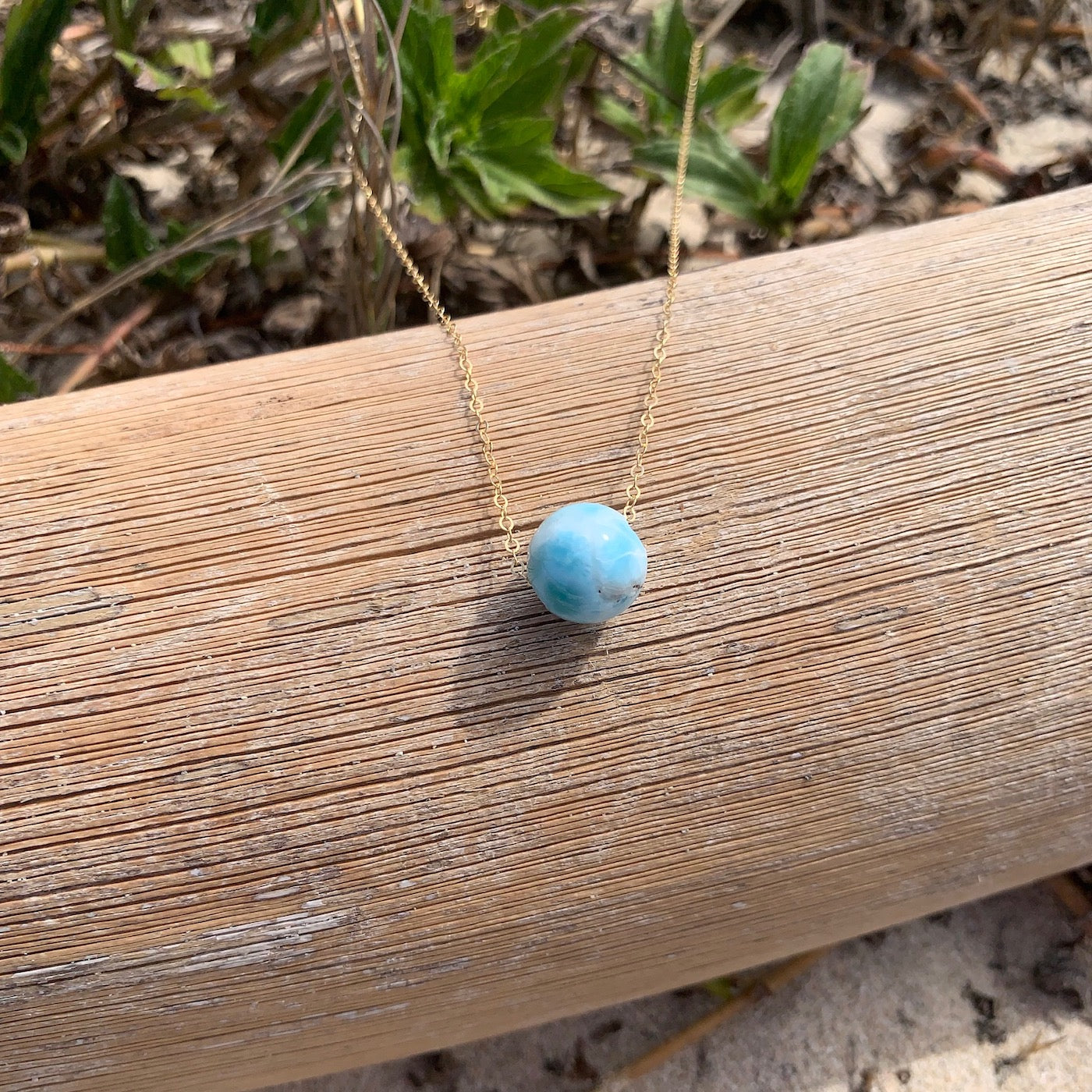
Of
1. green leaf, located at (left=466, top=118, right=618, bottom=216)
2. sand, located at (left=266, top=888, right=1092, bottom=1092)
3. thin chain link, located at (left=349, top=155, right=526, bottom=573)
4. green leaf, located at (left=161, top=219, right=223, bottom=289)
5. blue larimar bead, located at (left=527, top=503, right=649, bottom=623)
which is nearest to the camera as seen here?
blue larimar bead, located at (left=527, top=503, right=649, bottom=623)

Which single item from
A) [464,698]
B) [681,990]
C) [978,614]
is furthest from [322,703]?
[681,990]

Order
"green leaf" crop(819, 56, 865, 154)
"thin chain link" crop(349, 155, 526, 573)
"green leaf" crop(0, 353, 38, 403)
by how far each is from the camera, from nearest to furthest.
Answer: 1. "thin chain link" crop(349, 155, 526, 573)
2. "green leaf" crop(0, 353, 38, 403)
3. "green leaf" crop(819, 56, 865, 154)

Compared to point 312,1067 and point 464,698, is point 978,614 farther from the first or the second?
point 312,1067

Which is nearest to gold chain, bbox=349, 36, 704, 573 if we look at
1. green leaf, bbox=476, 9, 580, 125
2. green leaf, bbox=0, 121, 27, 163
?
green leaf, bbox=476, 9, 580, 125

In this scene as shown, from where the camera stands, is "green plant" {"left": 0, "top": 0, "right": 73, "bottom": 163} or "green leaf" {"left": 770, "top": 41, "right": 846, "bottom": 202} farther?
"green leaf" {"left": 770, "top": 41, "right": 846, "bottom": 202}

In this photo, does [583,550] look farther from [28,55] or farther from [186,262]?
[28,55]

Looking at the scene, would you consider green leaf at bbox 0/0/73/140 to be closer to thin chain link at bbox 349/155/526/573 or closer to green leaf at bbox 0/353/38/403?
green leaf at bbox 0/353/38/403
